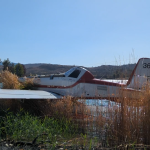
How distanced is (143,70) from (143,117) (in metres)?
4.25

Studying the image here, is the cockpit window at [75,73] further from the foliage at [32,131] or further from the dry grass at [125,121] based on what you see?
the dry grass at [125,121]

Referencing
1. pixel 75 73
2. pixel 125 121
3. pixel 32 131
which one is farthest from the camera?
pixel 75 73

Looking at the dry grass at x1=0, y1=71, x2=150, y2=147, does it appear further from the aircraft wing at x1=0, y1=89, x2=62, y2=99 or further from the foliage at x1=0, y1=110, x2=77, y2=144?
the aircraft wing at x1=0, y1=89, x2=62, y2=99

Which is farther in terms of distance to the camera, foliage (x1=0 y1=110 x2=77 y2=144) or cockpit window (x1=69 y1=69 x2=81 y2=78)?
cockpit window (x1=69 y1=69 x2=81 y2=78)

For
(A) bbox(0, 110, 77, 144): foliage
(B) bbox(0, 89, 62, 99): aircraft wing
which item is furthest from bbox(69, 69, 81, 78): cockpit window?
(A) bbox(0, 110, 77, 144): foliage

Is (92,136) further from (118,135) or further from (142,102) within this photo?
(142,102)

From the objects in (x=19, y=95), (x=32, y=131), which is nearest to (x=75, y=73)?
(x=19, y=95)

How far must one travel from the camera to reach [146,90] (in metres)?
3.46

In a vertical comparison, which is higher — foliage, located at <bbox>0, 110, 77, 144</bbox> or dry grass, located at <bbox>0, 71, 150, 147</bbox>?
dry grass, located at <bbox>0, 71, 150, 147</bbox>

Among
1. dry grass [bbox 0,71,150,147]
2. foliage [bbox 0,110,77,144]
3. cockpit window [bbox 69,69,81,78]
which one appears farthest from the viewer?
cockpit window [bbox 69,69,81,78]

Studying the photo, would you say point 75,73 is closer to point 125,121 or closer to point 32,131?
point 32,131

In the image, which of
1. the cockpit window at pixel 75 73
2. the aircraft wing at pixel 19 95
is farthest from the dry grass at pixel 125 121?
the cockpit window at pixel 75 73

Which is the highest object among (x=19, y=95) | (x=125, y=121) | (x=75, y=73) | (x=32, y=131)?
(x=75, y=73)

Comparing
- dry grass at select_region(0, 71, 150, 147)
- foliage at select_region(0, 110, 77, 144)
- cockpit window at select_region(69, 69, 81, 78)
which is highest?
cockpit window at select_region(69, 69, 81, 78)
